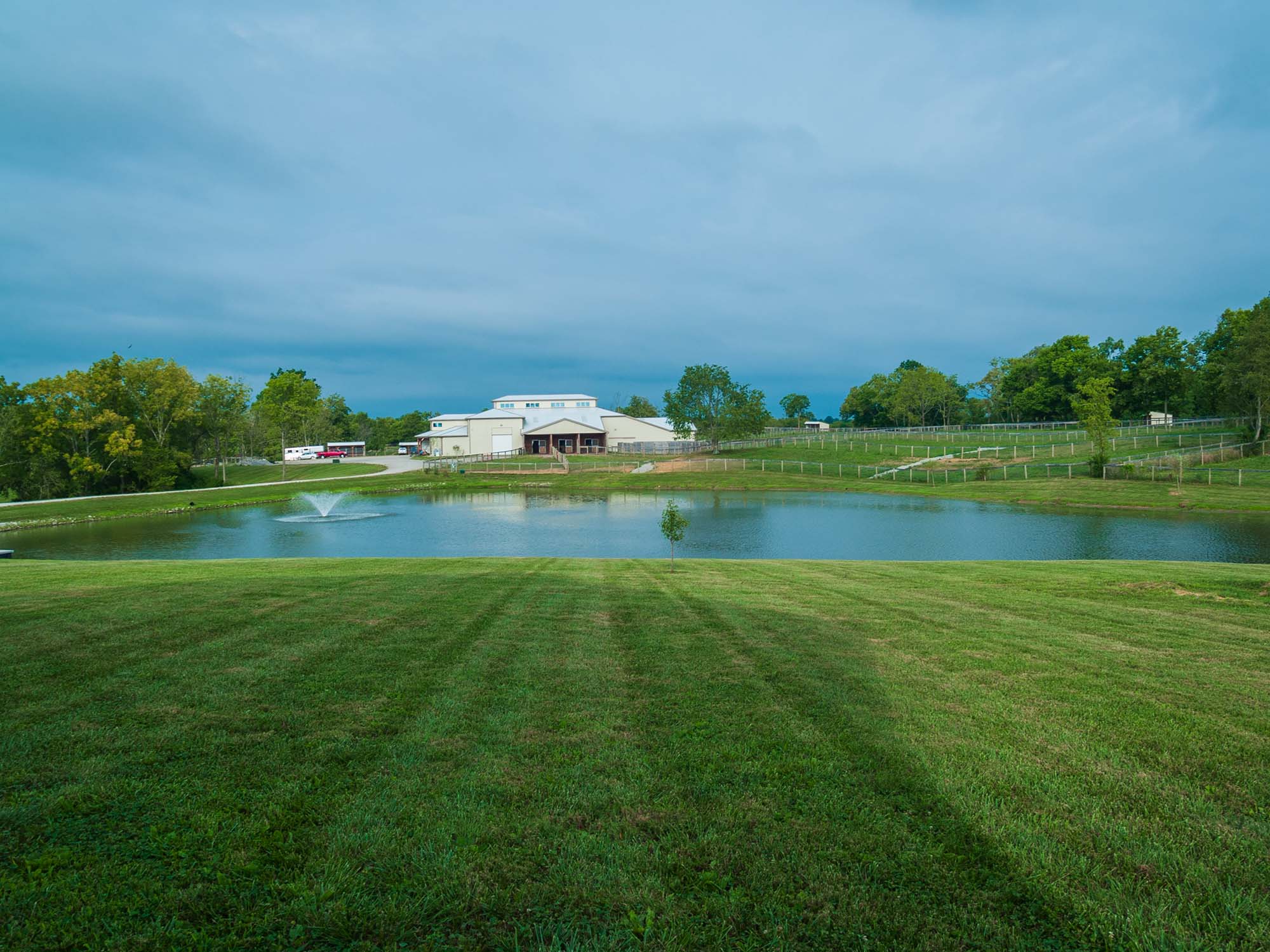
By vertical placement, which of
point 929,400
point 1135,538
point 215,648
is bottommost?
point 1135,538

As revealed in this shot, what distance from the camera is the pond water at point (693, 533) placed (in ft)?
86.4

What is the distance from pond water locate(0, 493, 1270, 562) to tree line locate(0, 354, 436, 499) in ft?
56.9

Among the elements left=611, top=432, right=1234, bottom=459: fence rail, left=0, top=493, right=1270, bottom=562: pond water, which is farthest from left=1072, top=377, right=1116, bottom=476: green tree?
left=0, top=493, right=1270, bottom=562: pond water

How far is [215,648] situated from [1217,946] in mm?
8721

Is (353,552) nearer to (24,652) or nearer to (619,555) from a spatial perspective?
(619,555)

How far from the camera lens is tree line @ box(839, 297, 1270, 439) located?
199 ft

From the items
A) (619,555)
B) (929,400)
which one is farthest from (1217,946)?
(929,400)

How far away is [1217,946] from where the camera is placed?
3059 mm

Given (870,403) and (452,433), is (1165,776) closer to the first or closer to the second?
(452,433)

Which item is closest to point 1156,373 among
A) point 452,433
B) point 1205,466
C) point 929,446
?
point 929,446

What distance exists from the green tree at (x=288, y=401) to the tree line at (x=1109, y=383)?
99507 millimetres

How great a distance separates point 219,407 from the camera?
67125mm

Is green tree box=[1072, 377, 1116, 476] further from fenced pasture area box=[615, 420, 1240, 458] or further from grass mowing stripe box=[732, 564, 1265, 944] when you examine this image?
grass mowing stripe box=[732, 564, 1265, 944]

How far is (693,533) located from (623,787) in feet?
90.3
